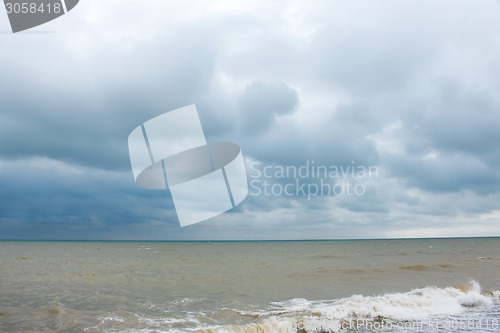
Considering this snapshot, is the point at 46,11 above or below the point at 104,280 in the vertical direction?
above

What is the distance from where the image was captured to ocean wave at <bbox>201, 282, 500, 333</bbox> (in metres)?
11.1

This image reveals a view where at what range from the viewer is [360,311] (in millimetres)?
12867

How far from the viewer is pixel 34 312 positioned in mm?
13305

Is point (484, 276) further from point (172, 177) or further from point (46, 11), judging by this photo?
point (46, 11)

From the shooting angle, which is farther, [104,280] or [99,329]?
[104,280]

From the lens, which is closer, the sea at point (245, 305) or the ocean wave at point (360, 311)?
the ocean wave at point (360, 311)

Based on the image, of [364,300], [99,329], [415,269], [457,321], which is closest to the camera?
[99,329]

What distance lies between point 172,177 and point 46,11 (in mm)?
4680

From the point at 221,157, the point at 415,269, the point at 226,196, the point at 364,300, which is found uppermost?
the point at 221,157

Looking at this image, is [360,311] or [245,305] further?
[245,305]

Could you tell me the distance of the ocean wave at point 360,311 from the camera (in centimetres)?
1115

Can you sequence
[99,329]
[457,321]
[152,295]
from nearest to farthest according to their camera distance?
[99,329] → [457,321] → [152,295]

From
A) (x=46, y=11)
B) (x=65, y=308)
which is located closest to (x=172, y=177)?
(x=46, y=11)

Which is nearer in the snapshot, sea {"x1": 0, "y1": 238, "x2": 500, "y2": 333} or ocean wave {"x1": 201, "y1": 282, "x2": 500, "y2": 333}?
ocean wave {"x1": 201, "y1": 282, "x2": 500, "y2": 333}
